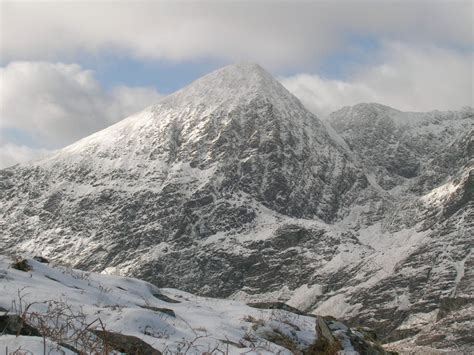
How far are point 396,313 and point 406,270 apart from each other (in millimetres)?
17132

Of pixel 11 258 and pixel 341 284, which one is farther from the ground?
pixel 11 258

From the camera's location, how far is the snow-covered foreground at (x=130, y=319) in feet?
27.1

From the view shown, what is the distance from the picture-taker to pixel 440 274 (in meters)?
181

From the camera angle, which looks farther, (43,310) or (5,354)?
(43,310)

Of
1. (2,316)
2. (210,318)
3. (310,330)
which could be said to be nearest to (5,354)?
(2,316)

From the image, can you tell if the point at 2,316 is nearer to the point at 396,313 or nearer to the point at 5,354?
the point at 5,354

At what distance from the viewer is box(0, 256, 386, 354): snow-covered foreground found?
8259 mm

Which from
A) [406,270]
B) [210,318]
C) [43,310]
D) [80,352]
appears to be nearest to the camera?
[80,352]

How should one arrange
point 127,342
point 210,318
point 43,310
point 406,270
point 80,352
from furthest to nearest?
point 406,270 → point 210,318 → point 43,310 → point 127,342 → point 80,352

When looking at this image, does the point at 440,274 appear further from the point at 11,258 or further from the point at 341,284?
the point at 11,258

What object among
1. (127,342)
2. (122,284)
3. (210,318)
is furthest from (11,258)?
(127,342)

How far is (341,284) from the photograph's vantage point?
195 m

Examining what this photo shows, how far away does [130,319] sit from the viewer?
378 inches

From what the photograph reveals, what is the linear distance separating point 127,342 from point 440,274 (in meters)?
184
